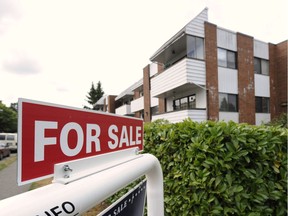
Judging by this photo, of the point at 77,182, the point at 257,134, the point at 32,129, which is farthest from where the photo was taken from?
the point at 257,134

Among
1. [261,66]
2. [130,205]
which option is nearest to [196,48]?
[261,66]

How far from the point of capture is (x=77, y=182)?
2.60 ft

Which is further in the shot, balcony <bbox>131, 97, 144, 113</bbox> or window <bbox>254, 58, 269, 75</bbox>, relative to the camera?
balcony <bbox>131, 97, 144, 113</bbox>

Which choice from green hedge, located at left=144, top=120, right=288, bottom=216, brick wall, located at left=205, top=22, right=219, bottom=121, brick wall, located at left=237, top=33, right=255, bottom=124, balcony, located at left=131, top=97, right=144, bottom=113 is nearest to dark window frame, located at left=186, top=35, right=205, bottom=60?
brick wall, located at left=205, top=22, right=219, bottom=121

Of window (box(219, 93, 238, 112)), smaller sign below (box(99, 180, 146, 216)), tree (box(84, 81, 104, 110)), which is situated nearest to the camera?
smaller sign below (box(99, 180, 146, 216))

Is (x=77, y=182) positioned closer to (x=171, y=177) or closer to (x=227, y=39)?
(x=171, y=177)

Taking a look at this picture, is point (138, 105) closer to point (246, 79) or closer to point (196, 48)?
point (196, 48)

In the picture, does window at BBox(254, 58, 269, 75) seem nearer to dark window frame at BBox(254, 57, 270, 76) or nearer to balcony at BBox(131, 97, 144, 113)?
dark window frame at BBox(254, 57, 270, 76)

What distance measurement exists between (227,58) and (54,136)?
16.3 m

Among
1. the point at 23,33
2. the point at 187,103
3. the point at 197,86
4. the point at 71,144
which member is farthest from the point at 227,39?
the point at 71,144

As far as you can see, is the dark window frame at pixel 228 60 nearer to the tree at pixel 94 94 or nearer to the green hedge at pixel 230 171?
the green hedge at pixel 230 171

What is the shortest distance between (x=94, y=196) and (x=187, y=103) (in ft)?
50.7

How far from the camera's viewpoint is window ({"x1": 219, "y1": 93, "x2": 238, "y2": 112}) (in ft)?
47.5

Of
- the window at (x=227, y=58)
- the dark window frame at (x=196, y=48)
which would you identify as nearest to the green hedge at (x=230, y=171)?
the dark window frame at (x=196, y=48)
